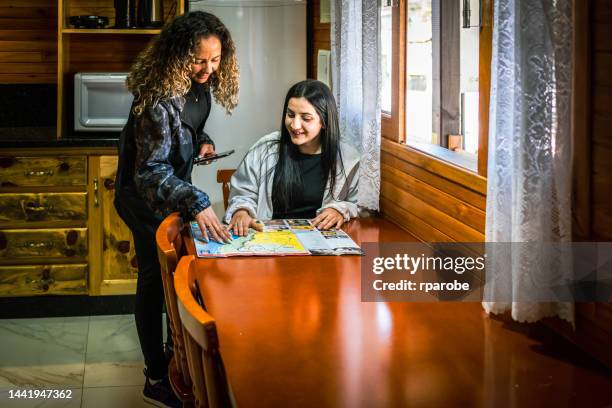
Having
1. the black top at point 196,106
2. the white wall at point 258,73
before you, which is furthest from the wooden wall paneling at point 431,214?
the white wall at point 258,73

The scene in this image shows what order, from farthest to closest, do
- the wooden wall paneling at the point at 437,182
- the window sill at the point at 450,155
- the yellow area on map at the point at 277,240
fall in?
the yellow area on map at the point at 277,240 < the window sill at the point at 450,155 < the wooden wall paneling at the point at 437,182

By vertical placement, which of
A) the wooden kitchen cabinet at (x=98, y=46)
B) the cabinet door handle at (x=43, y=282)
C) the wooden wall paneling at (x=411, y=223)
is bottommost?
the cabinet door handle at (x=43, y=282)

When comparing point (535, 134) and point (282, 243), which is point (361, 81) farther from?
point (535, 134)

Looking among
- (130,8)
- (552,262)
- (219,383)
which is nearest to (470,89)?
(552,262)

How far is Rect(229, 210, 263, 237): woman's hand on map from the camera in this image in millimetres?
2525

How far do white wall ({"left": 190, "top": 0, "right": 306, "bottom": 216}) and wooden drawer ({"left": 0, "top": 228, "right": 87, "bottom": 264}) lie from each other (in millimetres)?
714

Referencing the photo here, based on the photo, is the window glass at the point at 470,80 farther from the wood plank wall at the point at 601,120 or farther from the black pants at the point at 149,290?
the black pants at the point at 149,290

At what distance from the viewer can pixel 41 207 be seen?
399cm

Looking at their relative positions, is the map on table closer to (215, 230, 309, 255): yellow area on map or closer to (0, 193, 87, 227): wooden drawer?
(215, 230, 309, 255): yellow area on map

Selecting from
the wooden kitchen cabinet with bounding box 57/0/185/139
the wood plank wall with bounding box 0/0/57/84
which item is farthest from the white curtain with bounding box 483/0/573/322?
the wood plank wall with bounding box 0/0/57/84

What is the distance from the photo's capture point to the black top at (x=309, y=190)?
115 inches

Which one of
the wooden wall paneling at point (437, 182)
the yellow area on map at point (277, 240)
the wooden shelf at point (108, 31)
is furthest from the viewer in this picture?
the wooden shelf at point (108, 31)

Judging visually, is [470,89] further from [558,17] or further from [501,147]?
[558,17]

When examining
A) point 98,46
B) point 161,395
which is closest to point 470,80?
point 161,395
